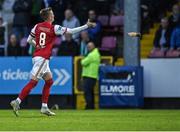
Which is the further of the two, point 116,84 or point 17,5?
point 17,5

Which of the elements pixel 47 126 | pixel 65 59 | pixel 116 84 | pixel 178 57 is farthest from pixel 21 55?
pixel 47 126

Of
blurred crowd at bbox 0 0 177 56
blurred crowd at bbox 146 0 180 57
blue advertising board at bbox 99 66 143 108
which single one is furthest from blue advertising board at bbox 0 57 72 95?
blurred crowd at bbox 146 0 180 57

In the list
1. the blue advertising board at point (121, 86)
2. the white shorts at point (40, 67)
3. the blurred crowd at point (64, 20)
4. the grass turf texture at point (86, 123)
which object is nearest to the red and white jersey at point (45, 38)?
the white shorts at point (40, 67)

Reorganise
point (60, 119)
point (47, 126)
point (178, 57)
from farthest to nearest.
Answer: point (178, 57) < point (60, 119) < point (47, 126)

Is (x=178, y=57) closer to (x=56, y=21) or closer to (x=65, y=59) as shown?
(x=65, y=59)

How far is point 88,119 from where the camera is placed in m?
17.0

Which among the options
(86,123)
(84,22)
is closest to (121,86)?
(84,22)

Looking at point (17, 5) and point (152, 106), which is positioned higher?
point (17, 5)

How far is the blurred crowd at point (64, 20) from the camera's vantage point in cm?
2567

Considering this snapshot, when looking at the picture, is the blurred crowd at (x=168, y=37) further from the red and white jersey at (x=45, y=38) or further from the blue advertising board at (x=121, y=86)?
the red and white jersey at (x=45, y=38)

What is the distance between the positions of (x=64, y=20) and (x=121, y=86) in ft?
13.1

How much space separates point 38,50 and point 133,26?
7.09m

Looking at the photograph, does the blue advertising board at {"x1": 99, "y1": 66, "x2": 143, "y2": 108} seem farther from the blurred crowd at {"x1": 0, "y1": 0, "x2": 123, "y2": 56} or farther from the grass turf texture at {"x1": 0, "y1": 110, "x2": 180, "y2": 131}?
the grass turf texture at {"x1": 0, "y1": 110, "x2": 180, "y2": 131}

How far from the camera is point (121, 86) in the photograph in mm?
24156
